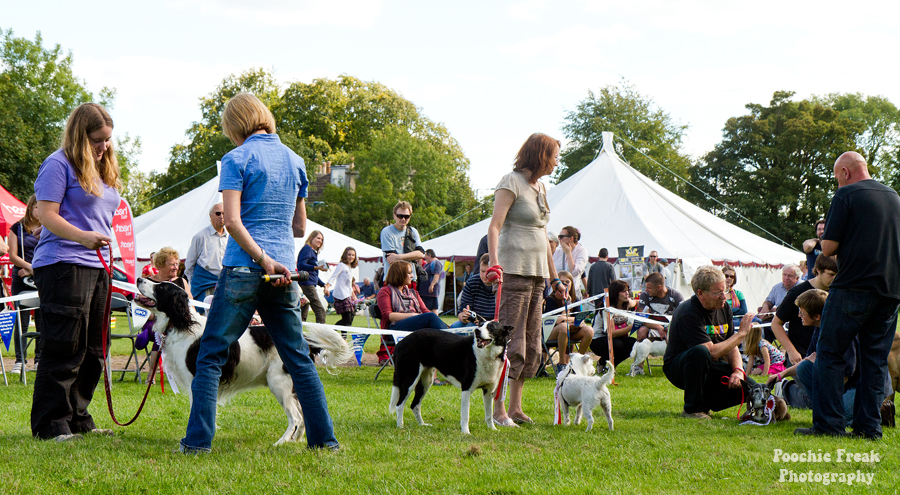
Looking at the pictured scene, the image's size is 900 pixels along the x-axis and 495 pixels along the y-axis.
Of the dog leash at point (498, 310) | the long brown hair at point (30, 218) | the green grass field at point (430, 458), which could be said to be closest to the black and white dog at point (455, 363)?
the dog leash at point (498, 310)

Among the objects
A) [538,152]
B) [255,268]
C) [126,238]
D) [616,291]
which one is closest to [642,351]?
[616,291]

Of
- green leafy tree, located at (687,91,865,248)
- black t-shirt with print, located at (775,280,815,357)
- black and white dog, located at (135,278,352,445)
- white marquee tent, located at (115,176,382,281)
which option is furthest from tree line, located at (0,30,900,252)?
black and white dog, located at (135,278,352,445)

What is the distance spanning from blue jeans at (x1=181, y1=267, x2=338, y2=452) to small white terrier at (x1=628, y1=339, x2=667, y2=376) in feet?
19.4

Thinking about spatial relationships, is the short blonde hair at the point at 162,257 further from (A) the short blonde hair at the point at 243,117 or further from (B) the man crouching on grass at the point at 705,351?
(B) the man crouching on grass at the point at 705,351

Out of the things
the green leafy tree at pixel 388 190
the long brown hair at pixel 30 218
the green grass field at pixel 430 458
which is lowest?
the green grass field at pixel 430 458

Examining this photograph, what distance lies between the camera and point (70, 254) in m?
3.89

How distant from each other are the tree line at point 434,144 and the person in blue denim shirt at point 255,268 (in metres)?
31.7

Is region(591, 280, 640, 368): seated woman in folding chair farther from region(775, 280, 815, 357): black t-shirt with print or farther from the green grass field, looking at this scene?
the green grass field

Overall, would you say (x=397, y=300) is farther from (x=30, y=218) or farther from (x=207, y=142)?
(x=207, y=142)

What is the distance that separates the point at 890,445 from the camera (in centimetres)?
423

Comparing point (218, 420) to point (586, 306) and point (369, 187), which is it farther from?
point (369, 187)

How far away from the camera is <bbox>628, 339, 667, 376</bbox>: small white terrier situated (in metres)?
8.98

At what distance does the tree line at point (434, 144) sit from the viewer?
36875 mm

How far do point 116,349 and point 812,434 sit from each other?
9718 mm
